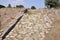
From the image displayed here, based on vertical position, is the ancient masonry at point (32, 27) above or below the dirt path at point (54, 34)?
above

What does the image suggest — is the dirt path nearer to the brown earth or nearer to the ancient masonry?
→ the brown earth

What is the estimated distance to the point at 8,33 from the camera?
16.9 m

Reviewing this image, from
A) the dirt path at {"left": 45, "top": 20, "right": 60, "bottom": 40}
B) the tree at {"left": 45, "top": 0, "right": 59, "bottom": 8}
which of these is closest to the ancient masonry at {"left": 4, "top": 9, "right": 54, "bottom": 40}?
the dirt path at {"left": 45, "top": 20, "right": 60, "bottom": 40}

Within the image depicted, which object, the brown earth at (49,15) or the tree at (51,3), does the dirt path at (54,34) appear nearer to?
the brown earth at (49,15)

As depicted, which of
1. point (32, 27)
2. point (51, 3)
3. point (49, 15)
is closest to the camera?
point (32, 27)

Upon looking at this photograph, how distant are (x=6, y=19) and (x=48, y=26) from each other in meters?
4.13

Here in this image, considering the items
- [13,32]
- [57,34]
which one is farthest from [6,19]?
[57,34]

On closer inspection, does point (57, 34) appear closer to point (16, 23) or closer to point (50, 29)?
point (50, 29)

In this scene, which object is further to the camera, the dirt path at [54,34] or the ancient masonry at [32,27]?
the ancient masonry at [32,27]

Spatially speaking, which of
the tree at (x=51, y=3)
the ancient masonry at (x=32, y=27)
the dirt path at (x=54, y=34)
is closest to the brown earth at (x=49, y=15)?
the dirt path at (x=54, y=34)

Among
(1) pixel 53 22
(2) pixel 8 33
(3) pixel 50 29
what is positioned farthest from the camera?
(1) pixel 53 22

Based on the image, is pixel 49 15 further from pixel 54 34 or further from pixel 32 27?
pixel 54 34

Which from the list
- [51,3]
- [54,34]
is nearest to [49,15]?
[54,34]

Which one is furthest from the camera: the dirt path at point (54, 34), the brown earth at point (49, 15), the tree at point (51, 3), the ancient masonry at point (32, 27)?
the tree at point (51, 3)
